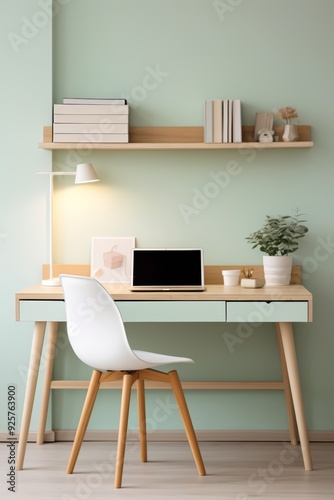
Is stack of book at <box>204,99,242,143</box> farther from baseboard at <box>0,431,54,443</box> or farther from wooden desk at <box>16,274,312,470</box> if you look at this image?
baseboard at <box>0,431,54,443</box>

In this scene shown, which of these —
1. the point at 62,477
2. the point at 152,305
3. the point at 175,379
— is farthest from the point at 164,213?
the point at 62,477

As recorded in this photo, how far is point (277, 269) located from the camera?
12.7ft

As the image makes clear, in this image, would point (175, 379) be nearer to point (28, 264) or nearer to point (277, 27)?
point (28, 264)

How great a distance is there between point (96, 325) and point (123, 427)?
433mm

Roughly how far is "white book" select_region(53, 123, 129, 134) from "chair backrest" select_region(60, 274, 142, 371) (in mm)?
903

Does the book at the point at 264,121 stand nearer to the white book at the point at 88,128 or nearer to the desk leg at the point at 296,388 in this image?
the white book at the point at 88,128

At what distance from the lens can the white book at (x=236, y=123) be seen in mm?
3869

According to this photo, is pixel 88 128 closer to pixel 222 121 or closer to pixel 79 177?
pixel 79 177

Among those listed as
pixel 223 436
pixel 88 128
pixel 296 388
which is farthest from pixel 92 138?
pixel 223 436

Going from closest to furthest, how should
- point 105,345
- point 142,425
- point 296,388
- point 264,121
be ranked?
point 105,345 → point 296,388 → point 142,425 → point 264,121

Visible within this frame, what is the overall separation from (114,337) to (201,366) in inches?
38.0

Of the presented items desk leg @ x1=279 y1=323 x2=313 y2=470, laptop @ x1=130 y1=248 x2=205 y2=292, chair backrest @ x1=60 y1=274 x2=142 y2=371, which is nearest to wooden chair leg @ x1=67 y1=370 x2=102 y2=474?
chair backrest @ x1=60 y1=274 x2=142 y2=371

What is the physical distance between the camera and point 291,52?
13.2ft

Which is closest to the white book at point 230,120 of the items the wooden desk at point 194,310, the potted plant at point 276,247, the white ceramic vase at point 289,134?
the white ceramic vase at point 289,134
